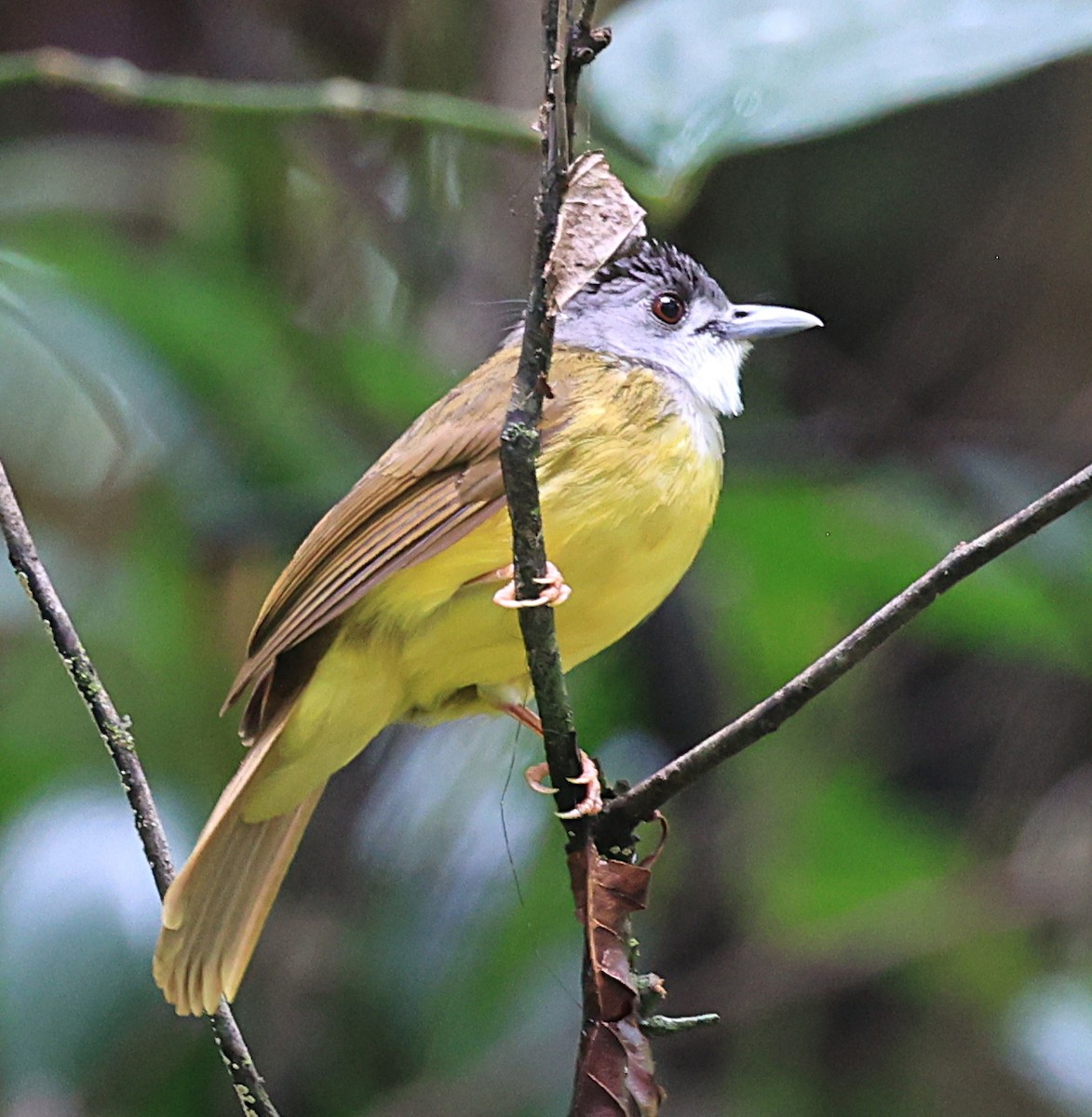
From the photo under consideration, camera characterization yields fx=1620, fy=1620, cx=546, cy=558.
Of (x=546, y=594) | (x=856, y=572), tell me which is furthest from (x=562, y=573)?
(x=856, y=572)

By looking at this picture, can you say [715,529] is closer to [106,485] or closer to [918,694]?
[918,694]

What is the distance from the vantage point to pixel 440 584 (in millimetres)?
2330

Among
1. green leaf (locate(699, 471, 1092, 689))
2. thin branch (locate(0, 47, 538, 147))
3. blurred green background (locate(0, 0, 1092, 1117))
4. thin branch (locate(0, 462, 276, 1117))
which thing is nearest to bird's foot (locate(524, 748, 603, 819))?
thin branch (locate(0, 462, 276, 1117))

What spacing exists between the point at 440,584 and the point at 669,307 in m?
0.76

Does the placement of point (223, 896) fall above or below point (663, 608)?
below

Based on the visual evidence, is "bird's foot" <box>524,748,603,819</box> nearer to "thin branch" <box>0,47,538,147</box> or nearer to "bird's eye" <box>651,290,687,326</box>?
"bird's eye" <box>651,290,687,326</box>

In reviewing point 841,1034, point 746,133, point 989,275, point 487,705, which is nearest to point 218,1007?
point 487,705

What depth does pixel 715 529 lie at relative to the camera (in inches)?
133

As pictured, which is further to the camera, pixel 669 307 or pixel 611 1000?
pixel 669 307

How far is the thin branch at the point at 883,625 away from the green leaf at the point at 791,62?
3.74 feet

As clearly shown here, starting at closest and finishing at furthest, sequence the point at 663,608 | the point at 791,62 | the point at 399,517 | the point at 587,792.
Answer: the point at 587,792 < the point at 399,517 < the point at 791,62 < the point at 663,608

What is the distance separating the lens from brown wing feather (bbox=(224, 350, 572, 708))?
7.51ft

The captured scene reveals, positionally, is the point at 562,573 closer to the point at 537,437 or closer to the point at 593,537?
the point at 593,537

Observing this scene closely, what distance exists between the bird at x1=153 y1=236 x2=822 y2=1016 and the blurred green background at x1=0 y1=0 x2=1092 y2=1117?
1.19ft
